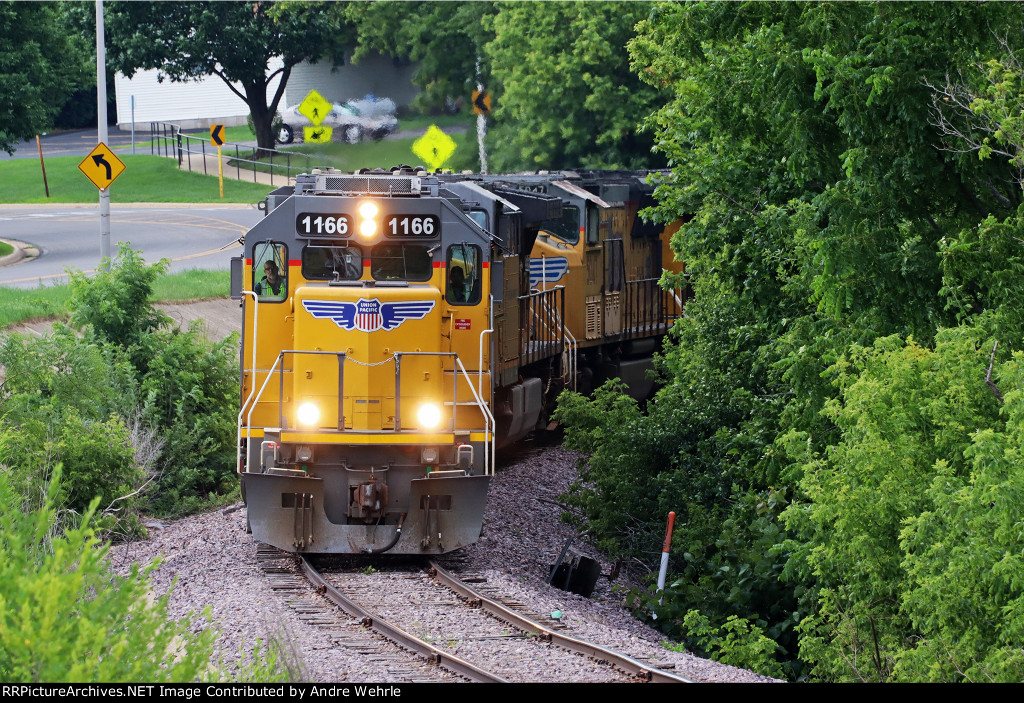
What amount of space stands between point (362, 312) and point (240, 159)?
40.5 metres

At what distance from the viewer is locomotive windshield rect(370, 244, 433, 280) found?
1259 centimetres

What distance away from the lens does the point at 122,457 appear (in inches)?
587

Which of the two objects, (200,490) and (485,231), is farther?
(200,490)

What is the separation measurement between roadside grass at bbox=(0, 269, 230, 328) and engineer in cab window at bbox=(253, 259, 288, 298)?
711cm

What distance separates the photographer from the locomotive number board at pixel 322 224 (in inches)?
486

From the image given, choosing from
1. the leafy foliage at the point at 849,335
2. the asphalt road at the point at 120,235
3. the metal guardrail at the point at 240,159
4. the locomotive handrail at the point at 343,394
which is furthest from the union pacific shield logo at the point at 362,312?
the metal guardrail at the point at 240,159

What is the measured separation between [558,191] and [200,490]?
7.32 meters

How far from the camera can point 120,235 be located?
33.2 meters

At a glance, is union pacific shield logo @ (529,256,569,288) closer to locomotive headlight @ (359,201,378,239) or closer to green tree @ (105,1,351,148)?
locomotive headlight @ (359,201,378,239)

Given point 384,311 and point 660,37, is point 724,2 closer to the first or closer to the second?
point 384,311

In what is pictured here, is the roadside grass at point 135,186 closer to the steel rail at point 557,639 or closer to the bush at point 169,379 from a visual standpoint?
the bush at point 169,379

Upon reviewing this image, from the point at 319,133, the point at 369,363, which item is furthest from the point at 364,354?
the point at 319,133
